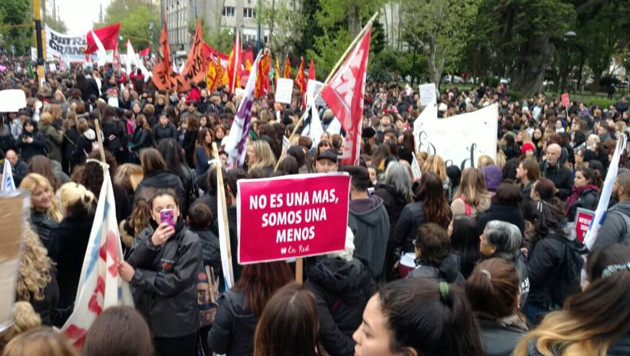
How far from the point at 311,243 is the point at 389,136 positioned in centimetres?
568

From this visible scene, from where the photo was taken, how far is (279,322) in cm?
272

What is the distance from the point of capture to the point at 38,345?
8.25 ft

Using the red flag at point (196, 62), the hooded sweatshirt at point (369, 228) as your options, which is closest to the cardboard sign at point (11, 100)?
the red flag at point (196, 62)

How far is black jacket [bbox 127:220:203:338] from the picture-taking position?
12.9 feet

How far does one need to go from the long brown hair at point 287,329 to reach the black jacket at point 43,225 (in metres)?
2.77

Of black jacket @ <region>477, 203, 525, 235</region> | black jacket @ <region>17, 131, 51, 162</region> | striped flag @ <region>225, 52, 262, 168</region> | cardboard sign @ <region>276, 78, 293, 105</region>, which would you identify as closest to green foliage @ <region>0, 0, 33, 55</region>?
cardboard sign @ <region>276, 78, 293, 105</region>

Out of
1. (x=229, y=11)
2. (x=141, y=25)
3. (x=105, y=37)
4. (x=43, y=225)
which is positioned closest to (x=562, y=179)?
(x=43, y=225)

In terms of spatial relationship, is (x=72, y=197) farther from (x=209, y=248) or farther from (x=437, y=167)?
(x=437, y=167)

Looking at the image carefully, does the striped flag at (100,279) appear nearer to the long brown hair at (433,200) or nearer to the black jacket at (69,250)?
the black jacket at (69,250)

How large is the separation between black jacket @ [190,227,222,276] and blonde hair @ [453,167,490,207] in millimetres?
2733

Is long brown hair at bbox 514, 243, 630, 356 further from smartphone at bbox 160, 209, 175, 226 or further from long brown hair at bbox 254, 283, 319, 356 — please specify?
smartphone at bbox 160, 209, 175, 226

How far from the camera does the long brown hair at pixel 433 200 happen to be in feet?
17.7

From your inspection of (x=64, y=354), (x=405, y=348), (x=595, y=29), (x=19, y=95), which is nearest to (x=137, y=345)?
(x=64, y=354)

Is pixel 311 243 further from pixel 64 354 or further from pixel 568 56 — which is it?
pixel 568 56
